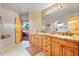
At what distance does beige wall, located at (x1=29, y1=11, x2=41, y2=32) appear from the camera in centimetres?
190

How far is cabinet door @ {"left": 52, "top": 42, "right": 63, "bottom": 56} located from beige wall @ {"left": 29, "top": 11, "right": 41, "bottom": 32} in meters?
0.34

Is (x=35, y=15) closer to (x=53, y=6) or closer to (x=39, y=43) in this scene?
(x=53, y=6)

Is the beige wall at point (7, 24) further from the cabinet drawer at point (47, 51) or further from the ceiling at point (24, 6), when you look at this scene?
the cabinet drawer at point (47, 51)

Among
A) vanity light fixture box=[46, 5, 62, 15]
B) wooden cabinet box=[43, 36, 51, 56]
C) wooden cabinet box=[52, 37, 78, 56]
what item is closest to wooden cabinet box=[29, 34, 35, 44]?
wooden cabinet box=[43, 36, 51, 56]

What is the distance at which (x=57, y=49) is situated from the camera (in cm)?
189

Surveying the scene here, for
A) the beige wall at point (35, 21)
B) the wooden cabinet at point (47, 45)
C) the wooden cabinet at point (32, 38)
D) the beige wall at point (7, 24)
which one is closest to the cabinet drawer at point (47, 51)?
the wooden cabinet at point (47, 45)

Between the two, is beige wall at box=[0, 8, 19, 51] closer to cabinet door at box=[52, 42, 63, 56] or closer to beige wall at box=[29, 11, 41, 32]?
beige wall at box=[29, 11, 41, 32]

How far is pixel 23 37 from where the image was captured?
74.8 inches

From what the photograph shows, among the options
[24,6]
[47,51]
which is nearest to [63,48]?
[47,51]

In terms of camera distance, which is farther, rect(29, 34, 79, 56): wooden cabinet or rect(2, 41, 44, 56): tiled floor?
rect(2, 41, 44, 56): tiled floor

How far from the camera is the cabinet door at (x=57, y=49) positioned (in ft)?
6.07

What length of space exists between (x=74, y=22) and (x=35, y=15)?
0.58m

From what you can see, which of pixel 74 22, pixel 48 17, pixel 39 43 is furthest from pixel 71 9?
pixel 39 43

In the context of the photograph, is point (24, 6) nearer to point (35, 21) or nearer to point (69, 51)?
point (35, 21)
